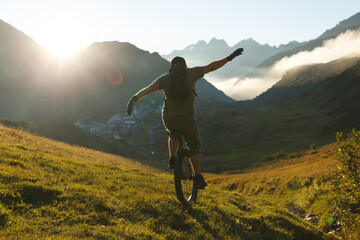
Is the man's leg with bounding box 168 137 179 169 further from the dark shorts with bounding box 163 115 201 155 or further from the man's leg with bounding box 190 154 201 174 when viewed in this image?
the man's leg with bounding box 190 154 201 174

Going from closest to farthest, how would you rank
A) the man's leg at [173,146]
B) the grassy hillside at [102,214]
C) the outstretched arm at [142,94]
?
the grassy hillside at [102,214], the outstretched arm at [142,94], the man's leg at [173,146]

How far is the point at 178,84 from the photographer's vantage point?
694 cm

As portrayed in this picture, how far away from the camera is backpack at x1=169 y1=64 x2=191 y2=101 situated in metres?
6.94

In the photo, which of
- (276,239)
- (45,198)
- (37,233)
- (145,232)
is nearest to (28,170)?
(45,198)

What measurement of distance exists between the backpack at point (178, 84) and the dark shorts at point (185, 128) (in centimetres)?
60

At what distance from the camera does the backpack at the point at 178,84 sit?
6941mm

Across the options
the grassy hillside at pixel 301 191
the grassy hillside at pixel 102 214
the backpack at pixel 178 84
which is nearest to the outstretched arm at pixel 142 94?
the backpack at pixel 178 84

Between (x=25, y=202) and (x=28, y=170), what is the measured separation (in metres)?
2.49

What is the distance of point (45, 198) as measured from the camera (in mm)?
6531

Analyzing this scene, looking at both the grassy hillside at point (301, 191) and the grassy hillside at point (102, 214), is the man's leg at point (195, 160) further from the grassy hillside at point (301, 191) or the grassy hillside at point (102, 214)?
the grassy hillside at point (301, 191)

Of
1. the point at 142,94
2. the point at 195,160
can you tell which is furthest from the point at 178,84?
the point at 195,160

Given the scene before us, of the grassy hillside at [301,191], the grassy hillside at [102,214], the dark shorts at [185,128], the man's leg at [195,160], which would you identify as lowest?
the grassy hillside at [301,191]

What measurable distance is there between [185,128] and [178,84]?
1277 millimetres

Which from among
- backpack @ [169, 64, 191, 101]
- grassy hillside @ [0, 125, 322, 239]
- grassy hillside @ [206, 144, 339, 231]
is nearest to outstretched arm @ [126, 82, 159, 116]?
backpack @ [169, 64, 191, 101]
